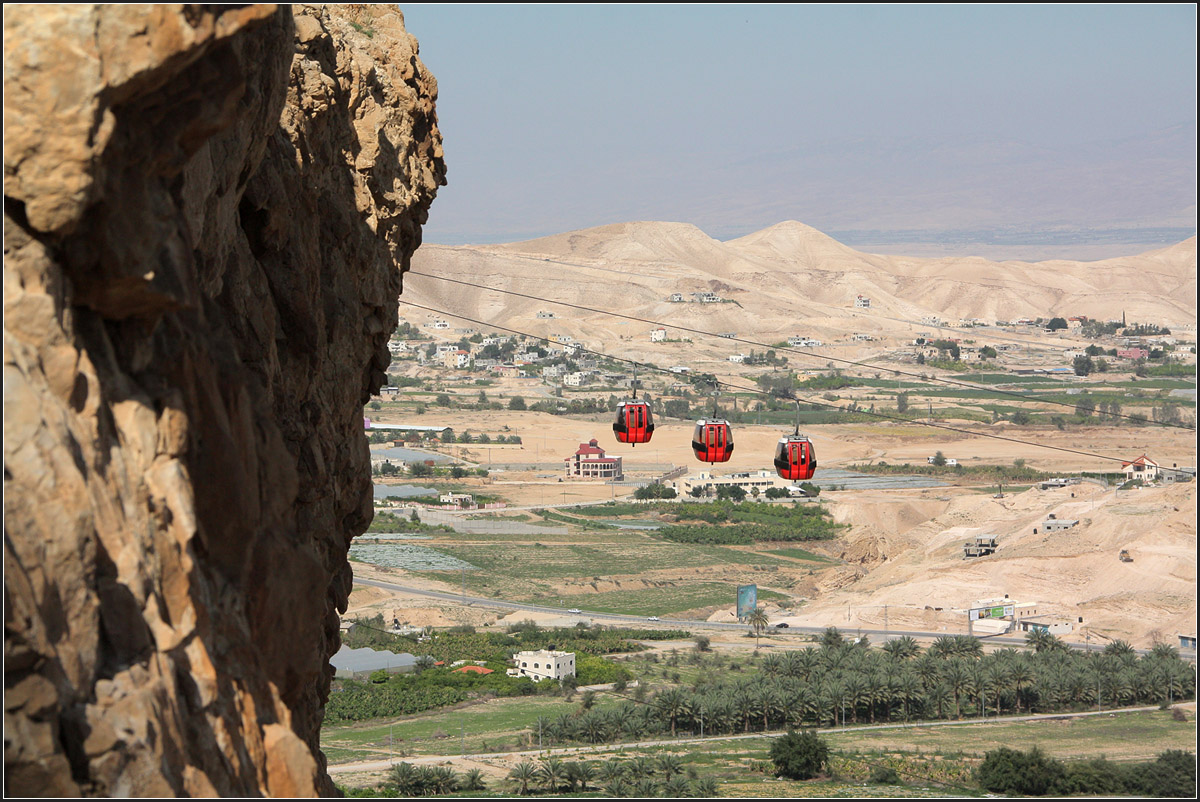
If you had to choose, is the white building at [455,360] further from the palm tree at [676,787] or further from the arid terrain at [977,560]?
the palm tree at [676,787]

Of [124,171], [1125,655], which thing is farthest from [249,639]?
[1125,655]

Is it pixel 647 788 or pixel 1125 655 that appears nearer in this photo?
pixel 647 788

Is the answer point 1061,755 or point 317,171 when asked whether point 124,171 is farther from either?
point 1061,755

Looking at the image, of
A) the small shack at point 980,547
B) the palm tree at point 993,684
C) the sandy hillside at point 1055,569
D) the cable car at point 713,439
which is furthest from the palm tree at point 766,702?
the small shack at point 980,547

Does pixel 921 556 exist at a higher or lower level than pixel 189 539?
lower

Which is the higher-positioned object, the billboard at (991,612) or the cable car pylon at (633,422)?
the cable car pylon at (633,422)

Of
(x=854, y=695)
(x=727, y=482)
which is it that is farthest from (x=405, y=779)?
(x=727, y=482)
